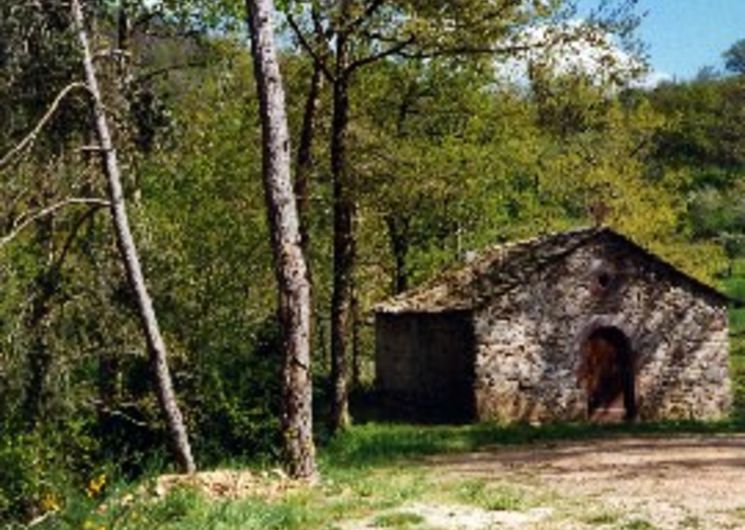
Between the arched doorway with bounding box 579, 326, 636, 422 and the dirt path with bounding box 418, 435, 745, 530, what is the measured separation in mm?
5833

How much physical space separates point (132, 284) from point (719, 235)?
5871 centimetres

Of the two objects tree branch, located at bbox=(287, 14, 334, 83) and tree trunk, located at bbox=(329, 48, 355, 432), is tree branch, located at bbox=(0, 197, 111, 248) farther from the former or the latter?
tree trunk, located at bbox=(329, 48, 355, 432)

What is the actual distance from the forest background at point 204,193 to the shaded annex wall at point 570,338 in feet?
8.87

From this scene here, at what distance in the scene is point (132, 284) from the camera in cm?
1812

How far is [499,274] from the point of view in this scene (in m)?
29.4

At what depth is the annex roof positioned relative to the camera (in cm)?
2858

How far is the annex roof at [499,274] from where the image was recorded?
2858 cm

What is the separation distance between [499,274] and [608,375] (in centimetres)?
361

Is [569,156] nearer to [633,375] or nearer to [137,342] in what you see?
[633,375]

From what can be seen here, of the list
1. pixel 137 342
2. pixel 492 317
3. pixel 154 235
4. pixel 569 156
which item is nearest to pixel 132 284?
pixel 137 342

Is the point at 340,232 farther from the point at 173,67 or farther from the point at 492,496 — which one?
the point at 492,496

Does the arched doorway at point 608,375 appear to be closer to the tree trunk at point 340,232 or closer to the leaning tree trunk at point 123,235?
the tree trunk at point 340,232

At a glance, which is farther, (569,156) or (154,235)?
(569,156)

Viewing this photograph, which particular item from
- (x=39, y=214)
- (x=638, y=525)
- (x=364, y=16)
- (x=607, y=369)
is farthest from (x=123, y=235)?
(x=607, y=369)
